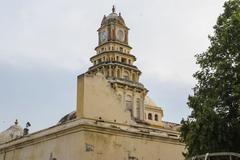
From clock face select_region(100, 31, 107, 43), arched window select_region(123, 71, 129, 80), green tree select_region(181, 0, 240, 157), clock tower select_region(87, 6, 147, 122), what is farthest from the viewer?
clock face select_region(100, 31, 107, 43)

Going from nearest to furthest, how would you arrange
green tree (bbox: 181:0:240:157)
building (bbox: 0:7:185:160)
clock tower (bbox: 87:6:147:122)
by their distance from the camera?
green tree (bbox: 181:0:240:157)
building (bbox: 0:7:185:160)
clock tower (bbox: 87:6:147:122)

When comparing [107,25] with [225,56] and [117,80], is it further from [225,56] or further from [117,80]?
Result: [225,56]

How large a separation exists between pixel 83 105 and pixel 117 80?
2779 cm

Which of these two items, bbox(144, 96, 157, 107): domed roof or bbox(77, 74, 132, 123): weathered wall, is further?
bbox(144, 96, 157, 107): domed roof

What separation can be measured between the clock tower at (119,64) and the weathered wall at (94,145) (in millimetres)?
24474

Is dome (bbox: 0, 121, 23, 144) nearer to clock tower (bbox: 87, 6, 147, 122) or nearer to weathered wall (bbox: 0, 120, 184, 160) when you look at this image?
weathered wall (bbox: 0, 120, 184, 160)

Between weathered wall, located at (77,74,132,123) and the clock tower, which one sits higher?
the clock tower

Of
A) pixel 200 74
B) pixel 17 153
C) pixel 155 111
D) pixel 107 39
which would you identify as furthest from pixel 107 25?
pixel 200 74

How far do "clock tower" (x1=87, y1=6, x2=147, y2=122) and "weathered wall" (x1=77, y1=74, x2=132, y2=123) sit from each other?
2459 centimetres

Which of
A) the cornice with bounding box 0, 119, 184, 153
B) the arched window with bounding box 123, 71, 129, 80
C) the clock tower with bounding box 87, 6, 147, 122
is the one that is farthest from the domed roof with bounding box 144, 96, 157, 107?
the cornice with bounding box 0, 119, 184, 153

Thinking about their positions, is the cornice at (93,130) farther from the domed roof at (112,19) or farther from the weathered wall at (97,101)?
the domed roof at (112,19)

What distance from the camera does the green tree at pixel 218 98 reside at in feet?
71.9

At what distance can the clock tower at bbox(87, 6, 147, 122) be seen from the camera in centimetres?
5662

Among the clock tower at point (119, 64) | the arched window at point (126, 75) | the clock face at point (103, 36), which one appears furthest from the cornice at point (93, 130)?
the clock face at point (103, 36)
